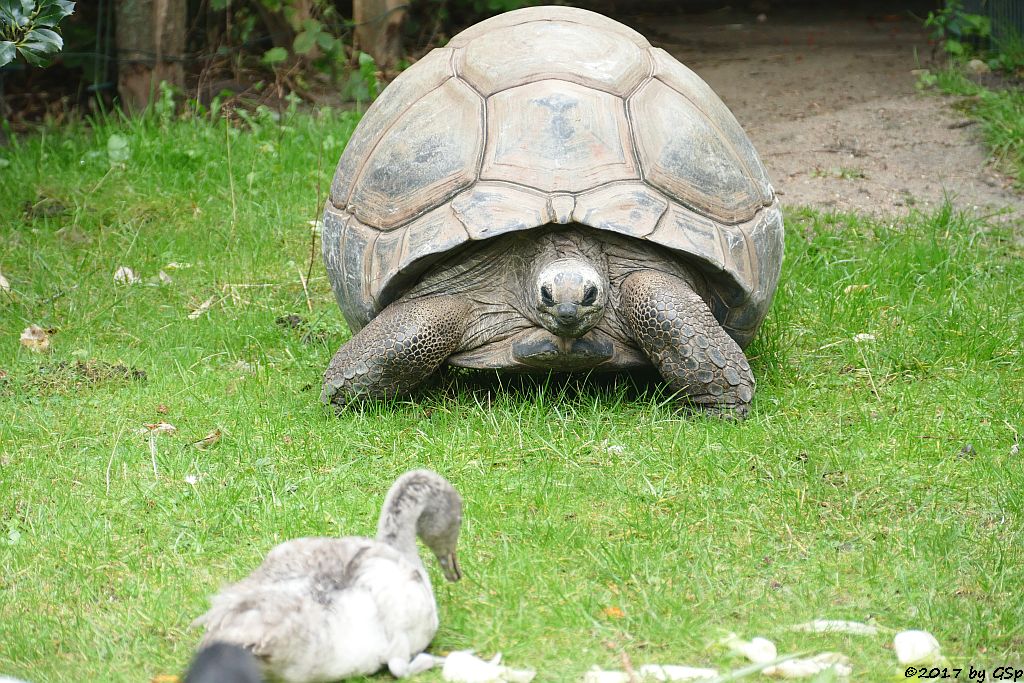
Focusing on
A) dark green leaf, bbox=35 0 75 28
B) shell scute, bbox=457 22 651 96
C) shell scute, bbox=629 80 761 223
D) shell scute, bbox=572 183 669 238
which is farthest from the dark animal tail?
dark green leaf, bbox=35 0 75 28

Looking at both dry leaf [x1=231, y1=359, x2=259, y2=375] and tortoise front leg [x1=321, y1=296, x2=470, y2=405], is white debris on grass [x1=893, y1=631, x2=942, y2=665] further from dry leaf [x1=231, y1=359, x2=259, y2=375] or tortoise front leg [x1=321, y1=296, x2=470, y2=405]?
dry leaf [x1=231, y1=359, x2=259, y2=375]

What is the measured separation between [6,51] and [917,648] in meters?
3.64

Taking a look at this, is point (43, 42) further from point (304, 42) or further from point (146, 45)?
point (304, 42)

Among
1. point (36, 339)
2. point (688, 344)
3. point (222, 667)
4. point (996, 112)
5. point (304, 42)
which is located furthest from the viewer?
point (304, 42)

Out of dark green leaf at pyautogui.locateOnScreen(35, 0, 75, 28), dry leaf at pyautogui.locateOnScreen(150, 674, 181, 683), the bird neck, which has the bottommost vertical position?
dry leaf at pyautogui.locateOnScreen(150, 674, 181, 683)

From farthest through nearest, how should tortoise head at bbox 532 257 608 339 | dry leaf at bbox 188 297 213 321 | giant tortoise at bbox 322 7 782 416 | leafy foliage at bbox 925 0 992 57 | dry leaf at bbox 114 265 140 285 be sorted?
1. leafy foliage at bbox 925 0 992 57
2. dry leaf at bbox 114 265 140 285
3. dry leaf at bbox 188 297 213 321
4. giant tortoise at bbox 322 7 782 416
5. tortoise head at bbox 532 257 608 339

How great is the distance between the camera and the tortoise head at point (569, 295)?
3842 millimetres

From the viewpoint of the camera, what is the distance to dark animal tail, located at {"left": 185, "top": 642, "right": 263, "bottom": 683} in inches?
71.4

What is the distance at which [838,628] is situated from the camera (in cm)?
274

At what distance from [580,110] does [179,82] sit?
14.2 ft

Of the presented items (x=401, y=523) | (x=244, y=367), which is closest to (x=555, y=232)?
(x=244, y=367)

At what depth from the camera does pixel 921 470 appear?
3.65 m

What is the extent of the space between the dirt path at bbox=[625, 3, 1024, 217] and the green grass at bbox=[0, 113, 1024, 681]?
1.97ft

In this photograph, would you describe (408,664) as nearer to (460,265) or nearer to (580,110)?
(460,265)
